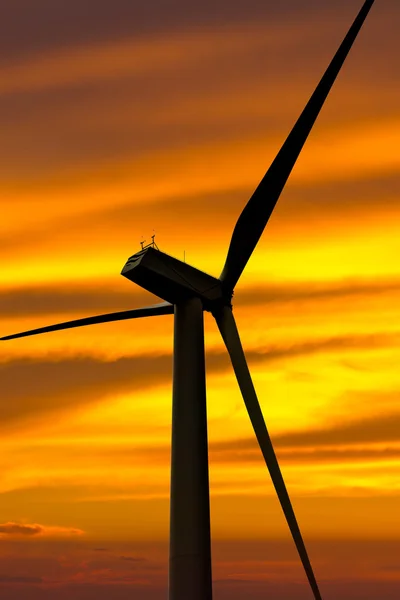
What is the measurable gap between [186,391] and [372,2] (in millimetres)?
19493

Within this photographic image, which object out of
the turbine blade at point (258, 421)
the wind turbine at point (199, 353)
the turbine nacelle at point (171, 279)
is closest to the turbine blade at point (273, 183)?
the wind turbine at point (199, 353)

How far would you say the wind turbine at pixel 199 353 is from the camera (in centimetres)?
5703

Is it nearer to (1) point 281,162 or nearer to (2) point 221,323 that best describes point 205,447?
(2) point 221,323

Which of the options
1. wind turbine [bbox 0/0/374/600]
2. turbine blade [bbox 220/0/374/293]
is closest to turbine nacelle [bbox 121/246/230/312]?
wind turbine [bbox 0/0/374/600]

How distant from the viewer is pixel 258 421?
59.5m

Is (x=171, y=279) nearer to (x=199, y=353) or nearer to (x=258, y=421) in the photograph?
(x=199, y=353)

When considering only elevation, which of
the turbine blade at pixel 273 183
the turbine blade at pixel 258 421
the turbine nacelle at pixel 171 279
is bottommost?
the turbine blade at pixel 258 421

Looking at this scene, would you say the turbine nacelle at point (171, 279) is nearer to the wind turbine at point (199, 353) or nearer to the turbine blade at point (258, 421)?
the wind turbine at point (199, 353)

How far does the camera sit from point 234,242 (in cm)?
6238

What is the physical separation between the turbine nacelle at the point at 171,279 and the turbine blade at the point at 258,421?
3.81ft

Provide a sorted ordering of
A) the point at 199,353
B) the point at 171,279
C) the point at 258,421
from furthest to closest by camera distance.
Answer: the point at 171,279 → the point at 199,353 → the point at 258,421

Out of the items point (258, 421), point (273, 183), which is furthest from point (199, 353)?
point (273, 183)

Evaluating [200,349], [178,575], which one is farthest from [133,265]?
[178,575]

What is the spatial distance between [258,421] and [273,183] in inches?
449
